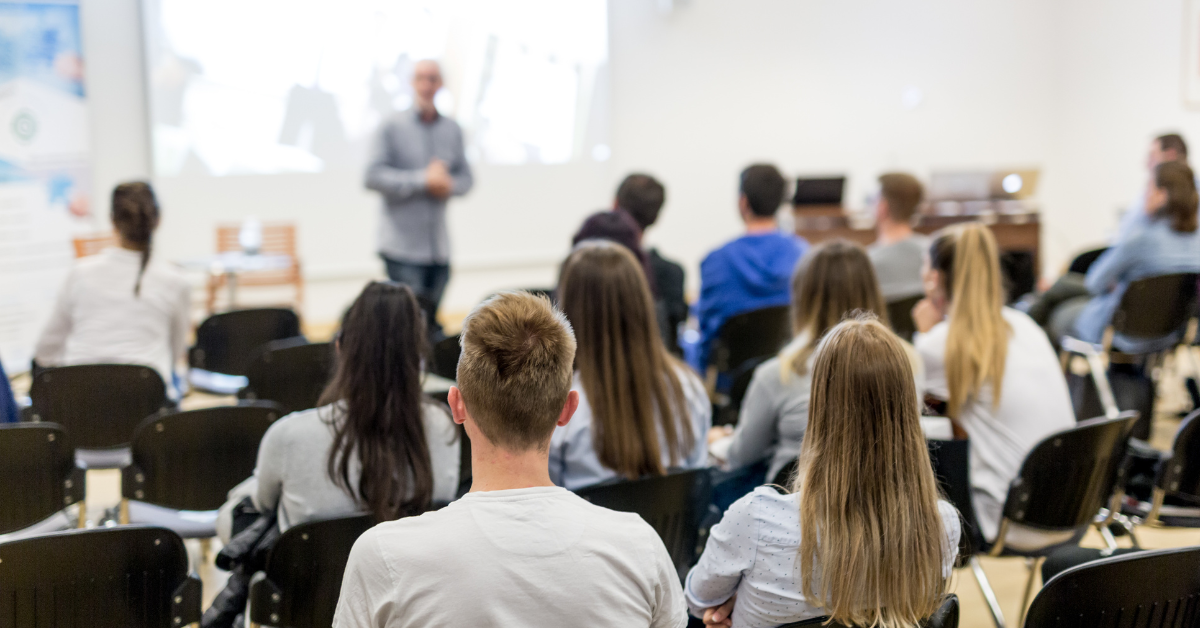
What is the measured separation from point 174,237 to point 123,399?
4.15 meters

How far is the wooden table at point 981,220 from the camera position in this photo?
7.60m

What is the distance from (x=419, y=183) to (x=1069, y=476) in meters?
3.40

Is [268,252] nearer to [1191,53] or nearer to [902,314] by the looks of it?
[902,314]

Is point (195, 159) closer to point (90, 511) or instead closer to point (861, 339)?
point (90, 511)

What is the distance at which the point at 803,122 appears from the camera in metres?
9.06

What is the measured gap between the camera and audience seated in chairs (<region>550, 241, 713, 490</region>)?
2.25 m

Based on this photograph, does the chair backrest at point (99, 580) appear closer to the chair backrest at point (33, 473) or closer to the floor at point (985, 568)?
the chair backrest at point (33, 473)

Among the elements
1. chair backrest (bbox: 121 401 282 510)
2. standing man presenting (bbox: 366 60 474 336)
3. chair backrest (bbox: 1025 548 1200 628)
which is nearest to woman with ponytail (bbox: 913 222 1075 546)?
chair backrest (bbox: 1025 548 1200 628)

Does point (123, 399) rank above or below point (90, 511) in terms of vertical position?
above

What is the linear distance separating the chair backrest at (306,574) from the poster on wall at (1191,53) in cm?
840

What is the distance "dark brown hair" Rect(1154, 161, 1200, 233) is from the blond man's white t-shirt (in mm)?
4056

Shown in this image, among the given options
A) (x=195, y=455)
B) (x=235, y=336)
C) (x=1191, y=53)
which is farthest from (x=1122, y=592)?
(x=1191, y=53)

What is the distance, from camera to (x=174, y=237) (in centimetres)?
689

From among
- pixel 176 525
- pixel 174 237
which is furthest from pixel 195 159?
pixel 176 525
